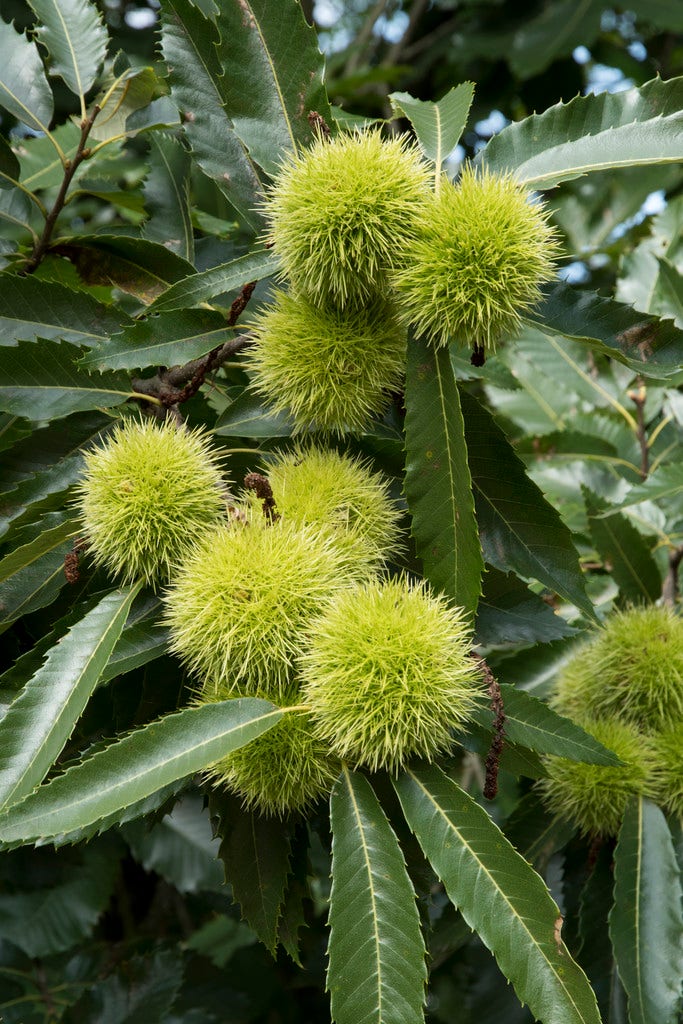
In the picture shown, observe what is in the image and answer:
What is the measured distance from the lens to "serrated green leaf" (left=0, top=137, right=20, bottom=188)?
144cm

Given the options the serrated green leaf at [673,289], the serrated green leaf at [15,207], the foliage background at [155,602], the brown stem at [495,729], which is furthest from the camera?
the serrated green leaf at [673,289]

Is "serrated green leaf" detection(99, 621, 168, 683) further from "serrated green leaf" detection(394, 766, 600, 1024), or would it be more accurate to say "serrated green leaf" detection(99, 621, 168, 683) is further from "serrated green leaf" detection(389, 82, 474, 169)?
"serrated green leaf" detection(389, 82, 474, 169)

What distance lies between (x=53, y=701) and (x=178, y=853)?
1026 millimetres

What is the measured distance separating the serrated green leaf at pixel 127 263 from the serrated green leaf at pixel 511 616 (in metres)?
0.67

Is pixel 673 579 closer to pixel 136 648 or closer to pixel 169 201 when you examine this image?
pixel 136 648

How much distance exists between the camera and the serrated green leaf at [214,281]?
1.13 meters

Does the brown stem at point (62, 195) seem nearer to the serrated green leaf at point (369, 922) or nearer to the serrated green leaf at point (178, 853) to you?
the serrated green leaf at point (369, 922)

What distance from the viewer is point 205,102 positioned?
126 cm

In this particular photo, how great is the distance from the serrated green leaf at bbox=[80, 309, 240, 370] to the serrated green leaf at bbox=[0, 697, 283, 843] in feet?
1.47

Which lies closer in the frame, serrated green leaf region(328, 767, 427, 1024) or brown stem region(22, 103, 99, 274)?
serrated green leaf region(328, 767, 427, 1024)

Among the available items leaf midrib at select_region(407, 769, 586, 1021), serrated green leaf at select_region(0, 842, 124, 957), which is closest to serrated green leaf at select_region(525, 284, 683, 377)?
leaf midrib at select_region(407, 769, 586, 1021)

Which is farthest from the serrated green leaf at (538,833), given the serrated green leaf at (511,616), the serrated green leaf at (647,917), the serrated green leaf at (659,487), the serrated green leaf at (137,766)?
the serrated green leaf at (137,766)

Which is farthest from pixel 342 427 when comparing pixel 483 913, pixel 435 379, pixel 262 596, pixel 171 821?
pixel 171 821

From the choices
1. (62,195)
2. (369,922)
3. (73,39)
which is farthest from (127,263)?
(369,922)
